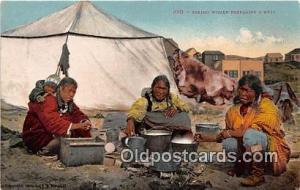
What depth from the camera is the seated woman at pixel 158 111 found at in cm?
318

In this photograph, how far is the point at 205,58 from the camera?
323 centimetres

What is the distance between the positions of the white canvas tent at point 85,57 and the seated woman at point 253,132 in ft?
1.29

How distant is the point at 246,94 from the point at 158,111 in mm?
522

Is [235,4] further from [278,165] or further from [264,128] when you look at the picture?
[278,165]

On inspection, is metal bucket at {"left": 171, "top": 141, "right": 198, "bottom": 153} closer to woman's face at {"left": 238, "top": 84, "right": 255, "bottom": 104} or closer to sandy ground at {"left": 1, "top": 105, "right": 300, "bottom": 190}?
sandy ground at {"left": 1, "top": 105, "right": 300, "bottom": 190}

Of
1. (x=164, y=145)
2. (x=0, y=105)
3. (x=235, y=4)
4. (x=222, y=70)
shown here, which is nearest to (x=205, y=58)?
(x=222, y=70)

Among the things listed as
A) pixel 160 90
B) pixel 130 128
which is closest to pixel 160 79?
pixel 160 90

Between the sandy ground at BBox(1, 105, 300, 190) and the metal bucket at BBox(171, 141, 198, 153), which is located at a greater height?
the metal bucket at BBox(171, 141, 198, 153)

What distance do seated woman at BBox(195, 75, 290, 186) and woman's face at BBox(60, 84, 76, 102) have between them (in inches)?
30.0

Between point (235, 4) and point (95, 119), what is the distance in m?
1.06

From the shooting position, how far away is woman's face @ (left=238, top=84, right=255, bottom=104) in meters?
3.20

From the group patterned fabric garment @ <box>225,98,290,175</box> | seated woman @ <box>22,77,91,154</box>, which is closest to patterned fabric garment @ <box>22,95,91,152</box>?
seated woman @ <box>22,77,91,154</box>

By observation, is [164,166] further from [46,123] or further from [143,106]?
[46,123]

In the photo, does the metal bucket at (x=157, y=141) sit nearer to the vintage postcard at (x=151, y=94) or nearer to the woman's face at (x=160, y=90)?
the vintage postcard at (x=151, y=94)
